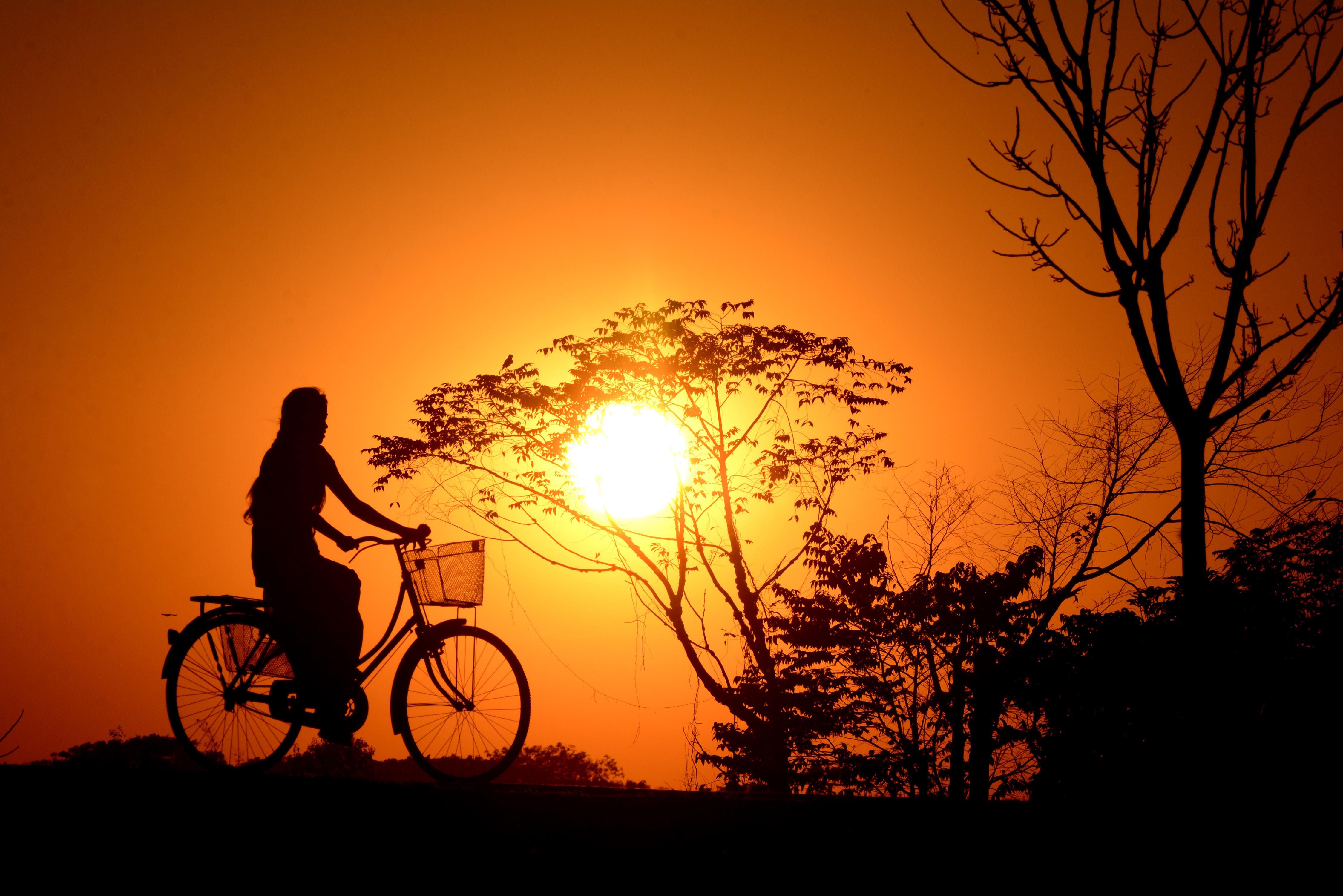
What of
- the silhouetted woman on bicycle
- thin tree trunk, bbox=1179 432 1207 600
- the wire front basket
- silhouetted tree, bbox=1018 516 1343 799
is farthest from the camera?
silhouetted tree, bbox=1018 516 1343 799

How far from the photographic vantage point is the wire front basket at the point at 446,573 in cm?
519

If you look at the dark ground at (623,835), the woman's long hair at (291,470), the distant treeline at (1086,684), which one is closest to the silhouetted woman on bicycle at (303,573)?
the woman's long hair at (291,470)

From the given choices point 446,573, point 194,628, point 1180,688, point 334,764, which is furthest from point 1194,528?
point 334,764

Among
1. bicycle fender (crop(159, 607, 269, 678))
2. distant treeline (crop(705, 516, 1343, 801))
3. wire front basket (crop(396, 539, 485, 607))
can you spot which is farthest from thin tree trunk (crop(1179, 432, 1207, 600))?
bicycle fender (crop(159, 607, 269, 678))

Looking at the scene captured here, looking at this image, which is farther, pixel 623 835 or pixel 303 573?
pixel 303 573

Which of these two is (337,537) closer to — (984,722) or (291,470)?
(291,470)

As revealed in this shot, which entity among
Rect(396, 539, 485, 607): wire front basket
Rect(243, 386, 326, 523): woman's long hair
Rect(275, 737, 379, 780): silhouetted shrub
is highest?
Rect(243, 386, 326, 523): woman's long hair

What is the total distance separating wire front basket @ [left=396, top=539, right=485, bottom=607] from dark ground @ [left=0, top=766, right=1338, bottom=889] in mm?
1480

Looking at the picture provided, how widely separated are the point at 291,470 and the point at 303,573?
0.58 m

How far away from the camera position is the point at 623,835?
3.40 m

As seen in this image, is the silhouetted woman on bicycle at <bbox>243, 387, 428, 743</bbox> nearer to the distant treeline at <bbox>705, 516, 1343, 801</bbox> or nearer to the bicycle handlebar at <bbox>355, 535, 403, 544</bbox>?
the bicycle handlebar at <bbox>355, 535, 403, 544</bbox>

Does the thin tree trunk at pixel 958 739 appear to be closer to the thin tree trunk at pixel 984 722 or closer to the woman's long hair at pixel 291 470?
the thin tree trunk at pixel 984 722

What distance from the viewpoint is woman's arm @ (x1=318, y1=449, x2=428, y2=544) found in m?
5.06

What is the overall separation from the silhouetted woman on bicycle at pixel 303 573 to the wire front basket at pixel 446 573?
377 mm
